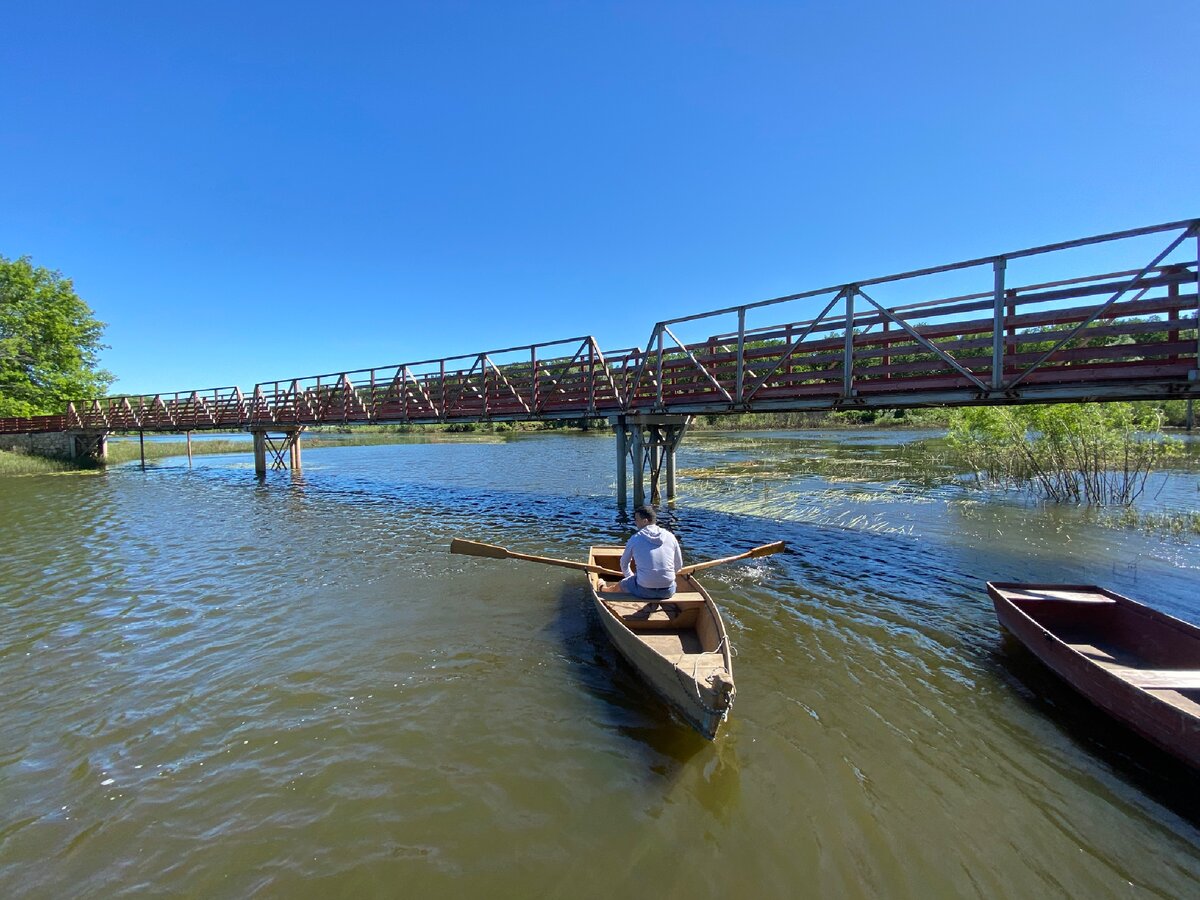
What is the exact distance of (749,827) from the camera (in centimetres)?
392

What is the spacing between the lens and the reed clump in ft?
51.4

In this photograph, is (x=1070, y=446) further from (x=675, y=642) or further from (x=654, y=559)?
(x=675, y=642)

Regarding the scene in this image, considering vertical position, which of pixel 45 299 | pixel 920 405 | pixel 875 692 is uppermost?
pixel 45 299

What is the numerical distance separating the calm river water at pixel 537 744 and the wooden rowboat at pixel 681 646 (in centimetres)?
45

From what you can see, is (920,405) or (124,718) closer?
(124,718)

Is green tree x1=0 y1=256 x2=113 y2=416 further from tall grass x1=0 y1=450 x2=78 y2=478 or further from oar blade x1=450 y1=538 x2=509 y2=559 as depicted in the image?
oar blade x1=450 y1=538 x2=509 y2=559

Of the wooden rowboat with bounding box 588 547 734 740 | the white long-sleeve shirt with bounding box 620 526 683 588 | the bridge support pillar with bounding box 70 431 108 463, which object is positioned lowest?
the wooden rowboat with bounding box 588 547 734 740

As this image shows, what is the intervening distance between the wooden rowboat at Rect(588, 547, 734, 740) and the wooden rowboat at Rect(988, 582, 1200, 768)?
11.2ft

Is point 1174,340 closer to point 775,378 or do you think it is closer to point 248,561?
point 775,378

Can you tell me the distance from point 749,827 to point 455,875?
2156 millimetres

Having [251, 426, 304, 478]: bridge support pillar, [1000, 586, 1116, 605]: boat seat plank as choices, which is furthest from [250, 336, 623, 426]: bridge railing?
[1000, 586, 1116, 605]: boat seat plank

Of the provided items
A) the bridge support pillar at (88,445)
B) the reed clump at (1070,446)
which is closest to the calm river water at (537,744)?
the reed clump at (1070,446)

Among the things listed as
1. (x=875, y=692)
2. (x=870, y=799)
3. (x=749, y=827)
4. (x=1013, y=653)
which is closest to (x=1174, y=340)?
(x=1013, y=653)

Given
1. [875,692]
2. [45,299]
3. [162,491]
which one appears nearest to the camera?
[875,692]
